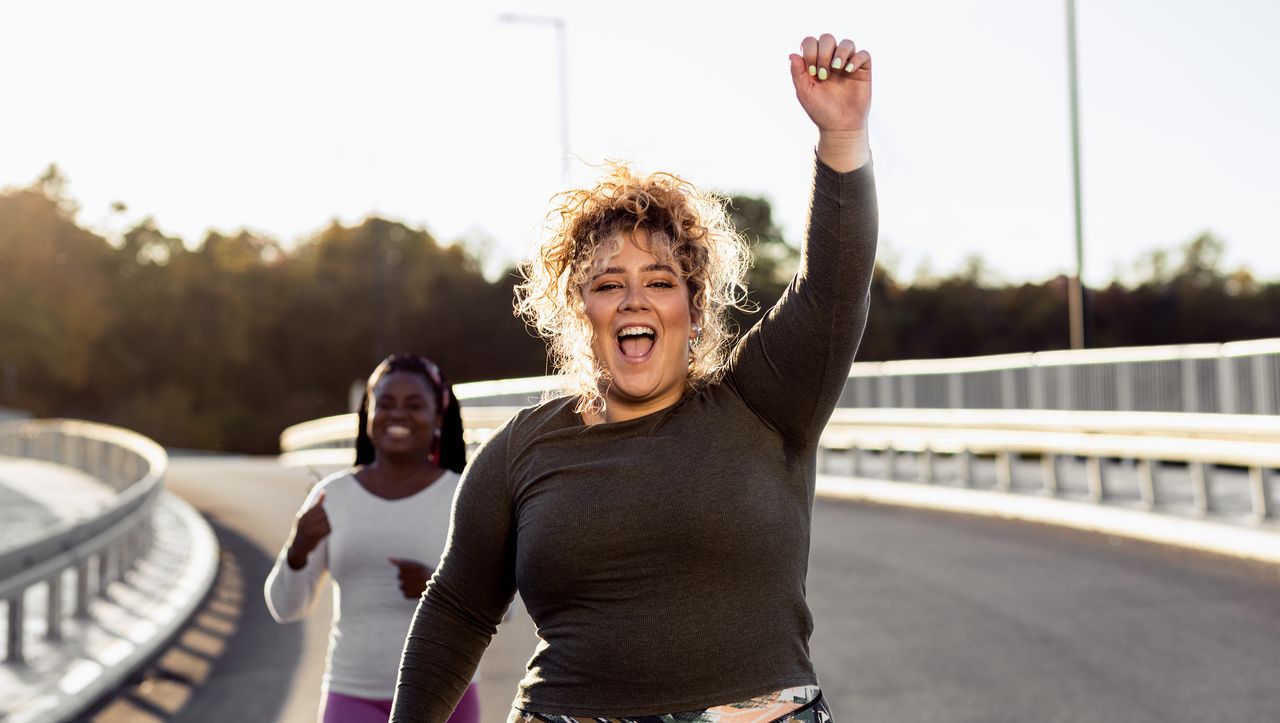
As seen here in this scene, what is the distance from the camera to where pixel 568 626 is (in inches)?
101

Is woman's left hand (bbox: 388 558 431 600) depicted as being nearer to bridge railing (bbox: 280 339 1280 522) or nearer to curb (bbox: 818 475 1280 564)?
curb (bbox: 818 475 1280 564)

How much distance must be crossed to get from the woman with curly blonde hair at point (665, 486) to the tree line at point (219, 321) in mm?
69965

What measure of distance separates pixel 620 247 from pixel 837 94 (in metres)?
0.48

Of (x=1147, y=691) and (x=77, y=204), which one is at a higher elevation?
(x=77, y=204)

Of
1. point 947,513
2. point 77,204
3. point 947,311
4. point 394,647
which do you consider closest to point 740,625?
point 394,647

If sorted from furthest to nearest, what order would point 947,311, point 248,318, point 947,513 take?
1. point 248,318
2. point 947,311
3. point 947,513

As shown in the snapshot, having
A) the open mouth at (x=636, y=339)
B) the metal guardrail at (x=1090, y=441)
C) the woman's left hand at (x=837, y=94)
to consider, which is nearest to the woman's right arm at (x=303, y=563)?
the open mouth at (x=636, y=339)

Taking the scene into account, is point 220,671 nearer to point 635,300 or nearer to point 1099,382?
point 635,300

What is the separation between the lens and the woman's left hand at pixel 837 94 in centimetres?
253

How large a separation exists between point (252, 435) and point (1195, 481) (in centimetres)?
7257

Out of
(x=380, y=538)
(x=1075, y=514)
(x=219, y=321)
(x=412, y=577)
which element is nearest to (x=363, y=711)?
(x=412, y=577)

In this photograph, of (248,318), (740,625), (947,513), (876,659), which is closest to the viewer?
(740,625)

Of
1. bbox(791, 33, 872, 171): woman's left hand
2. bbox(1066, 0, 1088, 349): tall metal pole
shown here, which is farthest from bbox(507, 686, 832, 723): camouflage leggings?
bbox(1066, 0, 1088, 349): tall metal pole

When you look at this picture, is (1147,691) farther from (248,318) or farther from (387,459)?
(248,318)
